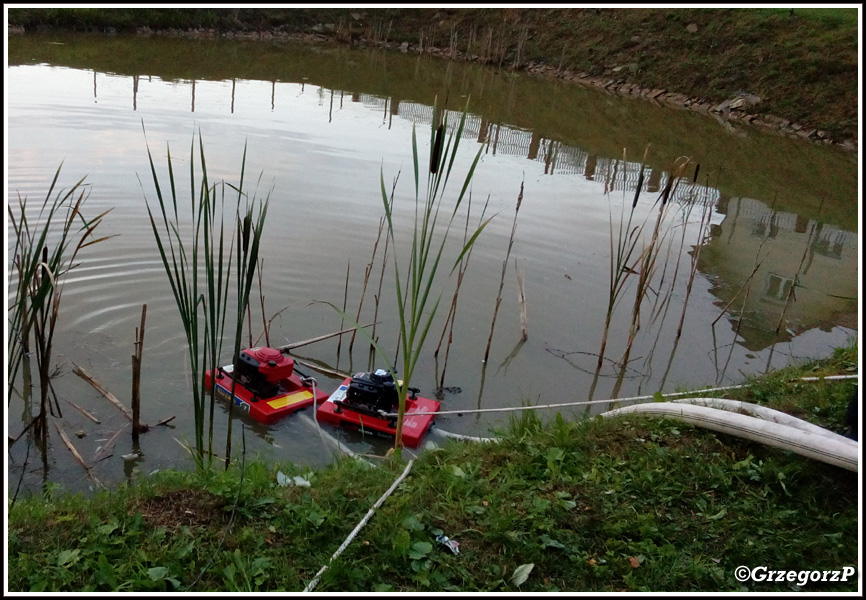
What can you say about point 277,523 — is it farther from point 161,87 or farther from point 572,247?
point 161,87

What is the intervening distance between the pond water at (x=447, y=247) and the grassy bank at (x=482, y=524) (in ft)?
3.82

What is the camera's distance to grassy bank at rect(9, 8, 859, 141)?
19078 mm

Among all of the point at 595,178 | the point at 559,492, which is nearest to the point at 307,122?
the point at 595,178

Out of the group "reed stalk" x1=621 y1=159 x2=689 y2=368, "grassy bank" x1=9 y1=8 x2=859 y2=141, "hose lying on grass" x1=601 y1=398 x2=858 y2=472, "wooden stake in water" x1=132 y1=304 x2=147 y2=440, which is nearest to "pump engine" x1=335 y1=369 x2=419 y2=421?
"wooden stake in water" x1=132 y1=304 x2=147 y2=440

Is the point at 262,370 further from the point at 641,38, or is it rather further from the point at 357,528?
the point at 641,38

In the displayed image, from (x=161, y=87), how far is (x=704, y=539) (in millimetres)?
14860

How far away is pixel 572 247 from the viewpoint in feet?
25.8

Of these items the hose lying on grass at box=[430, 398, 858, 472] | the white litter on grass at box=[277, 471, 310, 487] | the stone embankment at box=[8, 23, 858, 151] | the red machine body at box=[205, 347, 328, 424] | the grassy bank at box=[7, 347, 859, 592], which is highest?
the stone embankment at box=[8, 23, 858, 151]

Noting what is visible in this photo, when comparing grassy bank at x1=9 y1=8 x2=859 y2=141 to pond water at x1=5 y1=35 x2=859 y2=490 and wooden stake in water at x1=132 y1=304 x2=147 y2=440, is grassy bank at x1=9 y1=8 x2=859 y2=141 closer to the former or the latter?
pond water at x1=5 y1=35 x2=859 y2=490

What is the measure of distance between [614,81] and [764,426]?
71.8ft

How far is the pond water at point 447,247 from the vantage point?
466cm

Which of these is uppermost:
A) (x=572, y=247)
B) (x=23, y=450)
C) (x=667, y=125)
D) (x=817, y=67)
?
(x=817, y=67)

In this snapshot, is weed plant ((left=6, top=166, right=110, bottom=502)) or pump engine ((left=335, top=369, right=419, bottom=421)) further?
pump engine ((left=335, top=369, right=419, bottom=421))

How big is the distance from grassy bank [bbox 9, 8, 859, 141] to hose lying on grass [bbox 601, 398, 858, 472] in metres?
17.0
